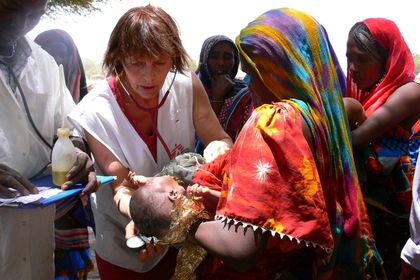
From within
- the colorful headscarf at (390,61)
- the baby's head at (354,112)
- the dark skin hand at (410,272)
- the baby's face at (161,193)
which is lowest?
the dark skin hand at (410,272)

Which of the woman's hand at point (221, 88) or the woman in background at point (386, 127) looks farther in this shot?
the woman's hand at point (221, 88)

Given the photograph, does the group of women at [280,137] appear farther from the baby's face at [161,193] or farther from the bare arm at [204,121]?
the baby's face at [161,193]

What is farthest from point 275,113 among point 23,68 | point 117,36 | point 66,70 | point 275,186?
point 66,70

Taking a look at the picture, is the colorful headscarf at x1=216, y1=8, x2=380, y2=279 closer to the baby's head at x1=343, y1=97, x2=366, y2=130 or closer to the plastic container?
the baby's head at x1=343, y1=97, x2=366, y2=130

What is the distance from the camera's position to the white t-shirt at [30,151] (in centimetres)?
216

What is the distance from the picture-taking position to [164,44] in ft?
7.44

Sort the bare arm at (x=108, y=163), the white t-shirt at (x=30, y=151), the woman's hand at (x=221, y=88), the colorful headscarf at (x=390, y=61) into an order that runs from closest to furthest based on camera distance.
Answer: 1. the white t-shirt at (x=30, y=151)
2. the bare arm at (x=108, y=163)
3. the colorful headscarf at (x=390, y=61)
4. the woman's hand at (x=221, y=88)

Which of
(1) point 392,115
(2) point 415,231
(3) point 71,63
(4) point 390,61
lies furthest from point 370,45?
(3) point 71,63

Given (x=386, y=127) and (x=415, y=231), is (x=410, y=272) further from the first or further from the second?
(x=386, y=127)

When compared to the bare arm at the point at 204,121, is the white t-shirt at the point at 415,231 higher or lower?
lower

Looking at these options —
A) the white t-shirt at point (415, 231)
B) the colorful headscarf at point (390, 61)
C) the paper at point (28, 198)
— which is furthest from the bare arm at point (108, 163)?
the colorful headscarf at point (390, 61)

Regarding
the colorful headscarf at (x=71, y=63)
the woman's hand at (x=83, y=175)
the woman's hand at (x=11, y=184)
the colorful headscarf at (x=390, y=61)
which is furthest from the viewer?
the colorful headscarf at (x=71, y=63)

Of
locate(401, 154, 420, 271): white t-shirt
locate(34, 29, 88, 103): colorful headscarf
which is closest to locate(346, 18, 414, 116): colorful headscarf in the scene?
locate(401, 154, 420, 271): white t-shirt

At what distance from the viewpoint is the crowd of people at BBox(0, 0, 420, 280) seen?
4.85 ft
